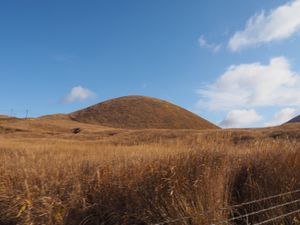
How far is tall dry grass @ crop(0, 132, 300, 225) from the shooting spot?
18.0ft

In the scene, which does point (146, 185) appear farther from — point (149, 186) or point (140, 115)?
point (140, 115)

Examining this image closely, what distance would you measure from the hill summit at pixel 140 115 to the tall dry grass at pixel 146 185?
96106 mm

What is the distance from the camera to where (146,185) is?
601cm

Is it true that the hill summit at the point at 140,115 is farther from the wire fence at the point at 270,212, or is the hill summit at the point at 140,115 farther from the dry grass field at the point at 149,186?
the wire fence at the point at 270,212

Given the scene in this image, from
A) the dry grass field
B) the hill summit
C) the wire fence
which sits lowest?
the wire fence

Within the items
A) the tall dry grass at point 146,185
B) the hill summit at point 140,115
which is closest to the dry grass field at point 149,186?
the tall dry grass at point 146,185

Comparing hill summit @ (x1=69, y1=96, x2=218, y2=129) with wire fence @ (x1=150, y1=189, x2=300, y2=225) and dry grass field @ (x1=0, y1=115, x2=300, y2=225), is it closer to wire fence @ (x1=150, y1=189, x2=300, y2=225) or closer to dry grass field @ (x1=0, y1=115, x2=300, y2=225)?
dry grass field @ (x1=0, y1=115, x2=300, y2=225)

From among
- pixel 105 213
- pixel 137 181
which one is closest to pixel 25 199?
pixel 105 213

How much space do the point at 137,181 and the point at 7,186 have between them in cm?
197

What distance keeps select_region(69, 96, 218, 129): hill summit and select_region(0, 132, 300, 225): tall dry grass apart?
96106 millimetres

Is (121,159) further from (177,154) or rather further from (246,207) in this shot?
(246,207)

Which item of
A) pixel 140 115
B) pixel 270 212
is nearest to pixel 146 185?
pixel 270 212

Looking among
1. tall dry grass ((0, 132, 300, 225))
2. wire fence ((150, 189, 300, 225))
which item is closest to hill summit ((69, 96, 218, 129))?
tall dry grass ((0, 132, 300, 225))

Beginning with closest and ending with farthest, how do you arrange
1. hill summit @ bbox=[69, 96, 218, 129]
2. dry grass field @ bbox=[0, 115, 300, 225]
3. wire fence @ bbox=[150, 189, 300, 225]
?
wire fence @ bbox=[150, 189, 300, 225]
dry grass field @ bbox=[0, 115, 300, 225]
hill summit @ bbox=[69, 96, 218, 129]
